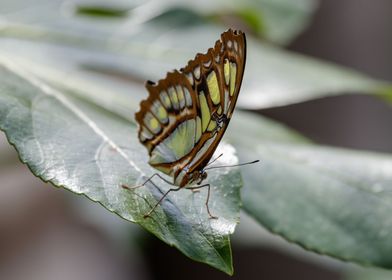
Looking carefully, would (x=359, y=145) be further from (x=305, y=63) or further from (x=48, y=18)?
(x=48, y=18)

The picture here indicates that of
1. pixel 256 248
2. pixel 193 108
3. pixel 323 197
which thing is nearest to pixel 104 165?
pixel 193 108

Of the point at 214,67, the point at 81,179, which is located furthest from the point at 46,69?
the point at 81,179

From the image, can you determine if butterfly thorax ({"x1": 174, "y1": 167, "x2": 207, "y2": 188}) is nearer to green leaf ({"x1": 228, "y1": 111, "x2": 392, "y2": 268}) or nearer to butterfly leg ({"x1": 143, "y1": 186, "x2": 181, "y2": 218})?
butterfly leg ({"x1": 143, "y1": 186, "x2": 181, "y2": 218})

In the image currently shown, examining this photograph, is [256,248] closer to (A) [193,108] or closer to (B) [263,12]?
(B) [263,12]

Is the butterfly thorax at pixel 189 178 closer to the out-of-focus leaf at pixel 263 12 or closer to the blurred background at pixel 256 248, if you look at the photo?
the out-of-focus leaf at pixel 263 12

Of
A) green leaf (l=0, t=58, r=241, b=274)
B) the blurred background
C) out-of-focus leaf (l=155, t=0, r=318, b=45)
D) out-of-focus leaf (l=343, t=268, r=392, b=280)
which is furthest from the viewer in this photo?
the blurred background

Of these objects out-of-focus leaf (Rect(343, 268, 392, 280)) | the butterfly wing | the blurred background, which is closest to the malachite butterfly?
the butterfly wing
